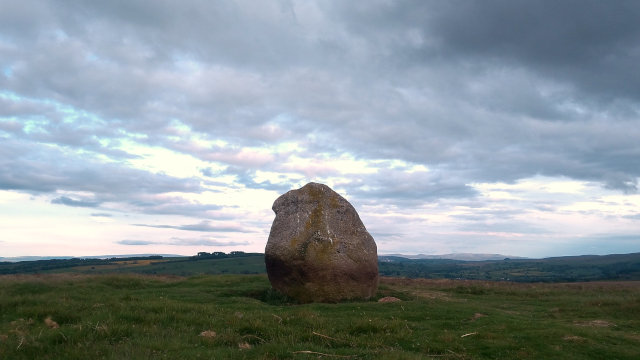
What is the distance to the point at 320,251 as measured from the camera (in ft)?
77.8

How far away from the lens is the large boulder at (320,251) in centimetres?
2344

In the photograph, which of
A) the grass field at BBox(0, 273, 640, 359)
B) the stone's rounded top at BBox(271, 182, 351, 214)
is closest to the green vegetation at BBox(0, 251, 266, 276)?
the stone's rounded top at BBox(271, 182, 351, 214)

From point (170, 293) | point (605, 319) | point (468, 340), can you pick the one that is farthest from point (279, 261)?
point (605, 319)

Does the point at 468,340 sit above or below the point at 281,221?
below

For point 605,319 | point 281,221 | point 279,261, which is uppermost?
point 281,221

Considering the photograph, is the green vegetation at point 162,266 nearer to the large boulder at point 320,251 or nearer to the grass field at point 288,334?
the large boulder at point 320,251

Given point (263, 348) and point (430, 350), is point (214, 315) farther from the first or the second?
point (430, 350)

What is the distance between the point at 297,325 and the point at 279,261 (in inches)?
435

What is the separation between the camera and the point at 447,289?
3189 cm

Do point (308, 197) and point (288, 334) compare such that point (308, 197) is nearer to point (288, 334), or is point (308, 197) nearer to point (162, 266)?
point (288, 334)

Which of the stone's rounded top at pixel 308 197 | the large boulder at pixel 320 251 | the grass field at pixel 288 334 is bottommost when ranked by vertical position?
the grass field at pixel 288 334

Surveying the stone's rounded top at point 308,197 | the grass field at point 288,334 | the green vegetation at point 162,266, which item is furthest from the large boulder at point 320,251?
the green vegetation at point 162,266

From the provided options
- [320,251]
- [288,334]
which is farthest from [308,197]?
[288,334]

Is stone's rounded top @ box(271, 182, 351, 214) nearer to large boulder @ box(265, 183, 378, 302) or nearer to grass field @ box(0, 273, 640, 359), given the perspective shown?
large boulder @ box(265, 183, 378, 302)
